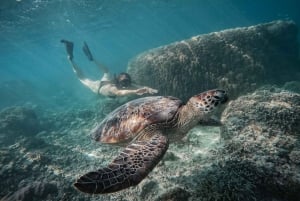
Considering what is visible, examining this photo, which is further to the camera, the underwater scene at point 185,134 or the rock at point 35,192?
the rock at point 35,192

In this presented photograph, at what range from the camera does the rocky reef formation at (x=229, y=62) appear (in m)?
9.20

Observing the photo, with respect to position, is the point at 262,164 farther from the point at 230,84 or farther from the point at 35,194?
the point at 230,84

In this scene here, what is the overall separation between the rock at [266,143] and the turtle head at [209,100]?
3.67 feet

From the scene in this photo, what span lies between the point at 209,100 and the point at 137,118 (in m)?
1.53

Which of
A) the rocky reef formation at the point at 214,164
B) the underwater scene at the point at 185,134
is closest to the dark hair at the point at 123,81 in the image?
the underwater scene at the point at 185,134

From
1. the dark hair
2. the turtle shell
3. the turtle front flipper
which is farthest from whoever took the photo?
the dark hair

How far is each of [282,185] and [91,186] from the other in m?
2.87

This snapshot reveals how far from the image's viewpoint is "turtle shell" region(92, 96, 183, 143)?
13.7ft

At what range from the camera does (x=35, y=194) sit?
5281 mm

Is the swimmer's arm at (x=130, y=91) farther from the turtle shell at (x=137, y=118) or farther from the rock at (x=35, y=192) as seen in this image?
the rock at (x=35, y=192)

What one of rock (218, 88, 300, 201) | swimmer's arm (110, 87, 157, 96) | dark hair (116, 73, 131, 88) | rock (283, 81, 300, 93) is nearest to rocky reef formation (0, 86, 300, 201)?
rock (218, 88, 300, 201)

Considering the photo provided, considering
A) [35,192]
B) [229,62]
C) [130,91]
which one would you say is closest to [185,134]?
[35,192]

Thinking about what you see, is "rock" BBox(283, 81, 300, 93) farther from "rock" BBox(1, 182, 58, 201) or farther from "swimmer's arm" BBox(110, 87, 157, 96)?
"rock" BBox(1, 182, 58, 201)

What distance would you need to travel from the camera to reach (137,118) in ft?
14.6
